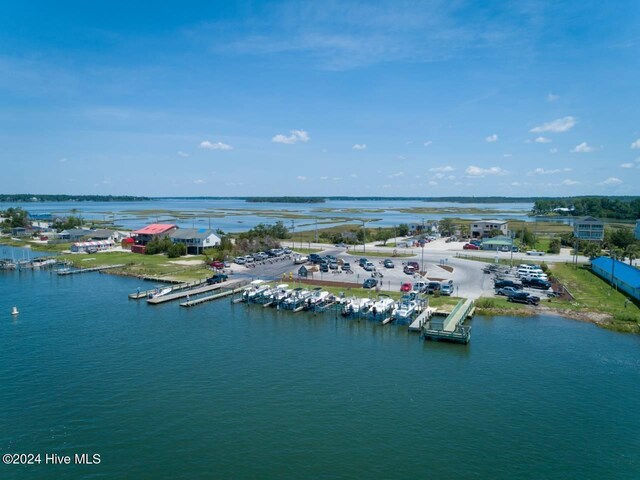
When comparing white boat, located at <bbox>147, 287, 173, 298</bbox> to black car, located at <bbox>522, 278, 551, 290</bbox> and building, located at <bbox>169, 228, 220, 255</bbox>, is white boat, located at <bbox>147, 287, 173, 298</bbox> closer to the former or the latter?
building, located at <bbox>169, 228, 220, 255</bbox>

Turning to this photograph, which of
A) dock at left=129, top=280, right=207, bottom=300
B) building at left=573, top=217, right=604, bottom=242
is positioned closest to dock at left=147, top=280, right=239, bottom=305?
dock at left=129, top=280, right=207, bottom=300

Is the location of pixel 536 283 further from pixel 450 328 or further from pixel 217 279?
pixel 217 279

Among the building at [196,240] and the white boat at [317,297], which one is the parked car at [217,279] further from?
the building at [196,240]

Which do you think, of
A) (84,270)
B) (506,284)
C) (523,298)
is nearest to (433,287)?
(506,284)

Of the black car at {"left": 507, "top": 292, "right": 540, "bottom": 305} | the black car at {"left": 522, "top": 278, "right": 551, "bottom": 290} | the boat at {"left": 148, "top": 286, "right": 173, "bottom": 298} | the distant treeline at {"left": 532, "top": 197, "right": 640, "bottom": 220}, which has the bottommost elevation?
the boat at {"left": 148, "top": 286, "right": 173, "bottom": 298}

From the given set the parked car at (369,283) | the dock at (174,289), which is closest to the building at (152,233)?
the dock at (174,289)

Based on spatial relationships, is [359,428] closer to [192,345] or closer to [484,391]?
[484,391]
